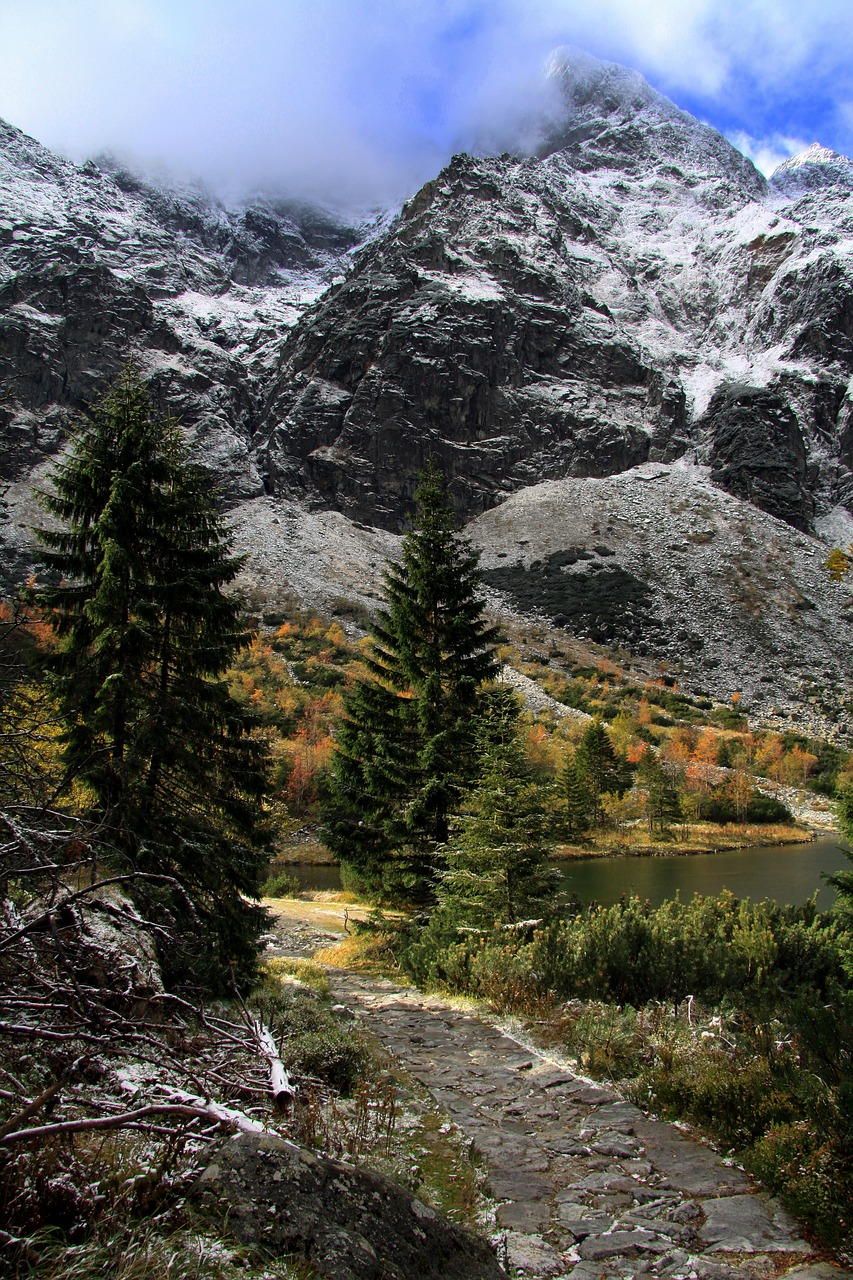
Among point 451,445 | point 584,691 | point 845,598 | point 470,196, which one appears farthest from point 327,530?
point 470,196

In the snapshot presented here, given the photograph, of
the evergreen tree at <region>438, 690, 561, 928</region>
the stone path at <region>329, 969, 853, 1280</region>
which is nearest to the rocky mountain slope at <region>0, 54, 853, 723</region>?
the evergreen tree at <region>438, 690, 561, 928</region>

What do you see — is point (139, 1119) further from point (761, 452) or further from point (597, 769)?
point (761, 452)

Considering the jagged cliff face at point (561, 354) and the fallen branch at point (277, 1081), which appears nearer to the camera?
the fallen branch at point (277, 1081)

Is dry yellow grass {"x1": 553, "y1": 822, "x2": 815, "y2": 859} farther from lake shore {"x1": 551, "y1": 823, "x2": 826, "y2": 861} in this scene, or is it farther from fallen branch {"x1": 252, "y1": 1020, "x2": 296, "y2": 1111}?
fallen branch {"x1": 252, "y1": 1020, "x2": 296, "y2": 1111}

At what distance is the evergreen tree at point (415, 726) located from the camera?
1352 centimetres

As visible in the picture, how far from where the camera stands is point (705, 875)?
1310 inches

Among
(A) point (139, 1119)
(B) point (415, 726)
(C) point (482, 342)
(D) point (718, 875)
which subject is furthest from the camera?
(C) point (482, 342)

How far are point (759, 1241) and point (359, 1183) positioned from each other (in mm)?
2447

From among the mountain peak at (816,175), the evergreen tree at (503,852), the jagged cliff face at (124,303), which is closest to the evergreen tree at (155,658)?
the evergreen tree at (503,852)

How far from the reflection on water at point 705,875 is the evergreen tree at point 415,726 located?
40.8ft

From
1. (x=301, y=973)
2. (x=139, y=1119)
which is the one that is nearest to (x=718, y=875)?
(x=301, y=973)

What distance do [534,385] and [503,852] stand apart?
13299cm

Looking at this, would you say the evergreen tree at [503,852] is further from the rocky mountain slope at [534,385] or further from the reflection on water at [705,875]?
the rocky mountain slope at [534,385]

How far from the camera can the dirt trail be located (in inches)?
129
